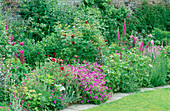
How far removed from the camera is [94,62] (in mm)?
5895

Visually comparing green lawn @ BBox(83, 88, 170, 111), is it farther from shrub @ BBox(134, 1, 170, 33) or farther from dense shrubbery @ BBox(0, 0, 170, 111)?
shrub @ BBox(134, 1, 170, 33)

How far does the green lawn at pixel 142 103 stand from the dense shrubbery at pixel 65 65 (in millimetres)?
326

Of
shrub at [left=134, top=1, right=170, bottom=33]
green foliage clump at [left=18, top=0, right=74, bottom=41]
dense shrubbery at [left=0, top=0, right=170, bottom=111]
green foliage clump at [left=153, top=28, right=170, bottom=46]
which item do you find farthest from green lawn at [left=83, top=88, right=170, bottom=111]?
shrub at [left=134, top=1, right=170, bottom=33]

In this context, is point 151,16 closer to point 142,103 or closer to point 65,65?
point 65,65

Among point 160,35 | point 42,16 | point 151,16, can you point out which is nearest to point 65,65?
point 42,16

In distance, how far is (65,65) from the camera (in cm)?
539

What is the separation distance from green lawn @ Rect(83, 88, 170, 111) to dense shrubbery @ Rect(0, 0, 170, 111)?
326 mm

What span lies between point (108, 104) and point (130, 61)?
69.4 inches

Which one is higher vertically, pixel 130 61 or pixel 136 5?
pixel 136 5

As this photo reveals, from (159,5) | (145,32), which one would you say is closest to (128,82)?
(145,32)

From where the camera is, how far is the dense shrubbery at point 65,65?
4.27m

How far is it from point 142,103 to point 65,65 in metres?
1.68

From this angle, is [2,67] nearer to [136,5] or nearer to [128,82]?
[128,82]

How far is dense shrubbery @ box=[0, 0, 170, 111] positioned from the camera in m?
4.27
